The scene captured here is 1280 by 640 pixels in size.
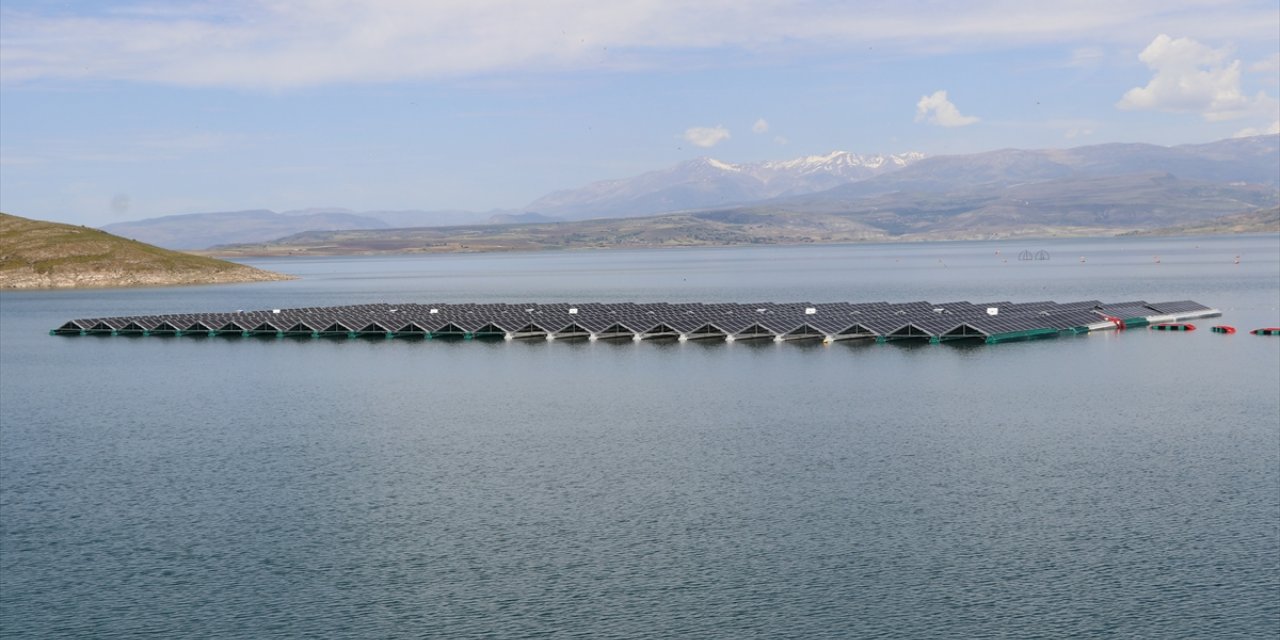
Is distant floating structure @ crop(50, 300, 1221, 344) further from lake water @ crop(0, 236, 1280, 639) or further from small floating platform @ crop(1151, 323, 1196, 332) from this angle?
lake water @ crop(0, 236, 1280, 639)

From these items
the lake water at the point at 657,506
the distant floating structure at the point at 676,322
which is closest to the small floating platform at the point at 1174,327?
the distant floating structure at the point at 676,322

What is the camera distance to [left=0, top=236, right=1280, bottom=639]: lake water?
39906 millimetres

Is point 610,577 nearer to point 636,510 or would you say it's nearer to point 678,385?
point 636,510

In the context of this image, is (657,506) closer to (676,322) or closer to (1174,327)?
(676,322)

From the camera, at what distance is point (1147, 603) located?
3934 centimetres

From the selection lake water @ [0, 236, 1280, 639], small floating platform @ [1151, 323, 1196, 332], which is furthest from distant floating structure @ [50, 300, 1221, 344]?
lake water @ [0, 236, 1280, 639]

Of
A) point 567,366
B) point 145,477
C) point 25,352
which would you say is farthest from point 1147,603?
point 25,352

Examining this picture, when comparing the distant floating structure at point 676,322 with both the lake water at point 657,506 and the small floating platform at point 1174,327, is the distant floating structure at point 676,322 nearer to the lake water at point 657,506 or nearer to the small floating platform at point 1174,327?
the small floating platform at point 1174,327

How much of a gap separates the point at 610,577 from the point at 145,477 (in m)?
30.8

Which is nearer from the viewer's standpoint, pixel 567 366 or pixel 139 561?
pixel 139 561

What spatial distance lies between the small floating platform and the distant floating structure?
294 cm

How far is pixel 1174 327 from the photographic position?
135375mm

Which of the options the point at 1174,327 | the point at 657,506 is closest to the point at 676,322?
the point at 1174,327

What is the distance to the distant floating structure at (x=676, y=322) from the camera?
12444 centimetres
